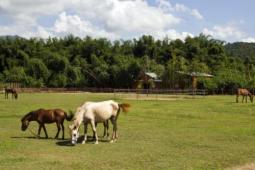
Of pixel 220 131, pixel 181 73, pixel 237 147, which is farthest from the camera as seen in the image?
pixel 181 73

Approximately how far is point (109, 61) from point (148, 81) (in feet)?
50.3

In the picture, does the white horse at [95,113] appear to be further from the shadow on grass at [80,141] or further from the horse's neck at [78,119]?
the shadow on grass at [80,141]

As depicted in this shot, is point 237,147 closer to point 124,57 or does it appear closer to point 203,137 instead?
point 203,137

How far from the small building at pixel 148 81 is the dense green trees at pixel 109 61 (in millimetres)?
1271

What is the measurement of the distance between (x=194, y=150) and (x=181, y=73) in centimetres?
7670

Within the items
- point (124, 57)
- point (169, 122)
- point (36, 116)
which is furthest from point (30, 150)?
point (124, 57)

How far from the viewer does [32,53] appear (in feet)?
356

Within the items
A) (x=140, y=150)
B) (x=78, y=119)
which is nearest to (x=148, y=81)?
(x=78, y=119)

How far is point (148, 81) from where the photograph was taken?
96.1m

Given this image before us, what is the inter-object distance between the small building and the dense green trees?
1.27m

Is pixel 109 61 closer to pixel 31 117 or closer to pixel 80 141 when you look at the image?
pixel 31 117

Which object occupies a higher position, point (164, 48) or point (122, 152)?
Result: point (164, 48)

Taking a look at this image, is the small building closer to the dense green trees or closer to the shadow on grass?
the dense green trees

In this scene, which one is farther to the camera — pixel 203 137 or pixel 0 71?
pixel 0 71
